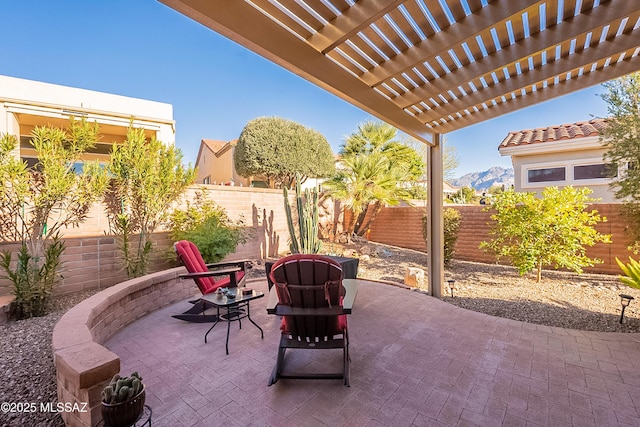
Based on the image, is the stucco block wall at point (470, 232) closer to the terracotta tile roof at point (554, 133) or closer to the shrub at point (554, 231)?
the shrub at point (554, 231)

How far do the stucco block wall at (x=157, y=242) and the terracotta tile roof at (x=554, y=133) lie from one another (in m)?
9.20

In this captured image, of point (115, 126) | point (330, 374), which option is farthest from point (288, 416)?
point (115, 126)

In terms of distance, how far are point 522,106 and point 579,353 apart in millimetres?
3136

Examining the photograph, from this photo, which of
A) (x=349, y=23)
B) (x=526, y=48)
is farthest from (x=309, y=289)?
(x=526, y=48)

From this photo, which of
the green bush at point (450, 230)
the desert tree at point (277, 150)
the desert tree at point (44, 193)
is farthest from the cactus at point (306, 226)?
the desert tree at point (277, 150)

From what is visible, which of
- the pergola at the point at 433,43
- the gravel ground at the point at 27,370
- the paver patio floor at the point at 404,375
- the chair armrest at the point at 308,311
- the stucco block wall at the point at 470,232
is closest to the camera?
the gravel ground at the point at 27,370

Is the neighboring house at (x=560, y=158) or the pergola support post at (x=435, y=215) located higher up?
the neighboring house at (x=560, y=158)

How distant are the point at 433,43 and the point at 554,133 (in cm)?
1092

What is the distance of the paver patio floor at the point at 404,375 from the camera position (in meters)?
2.11

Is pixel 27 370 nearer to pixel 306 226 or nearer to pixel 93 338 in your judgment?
pixel 93 338

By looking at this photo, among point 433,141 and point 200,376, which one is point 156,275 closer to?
point 200,376

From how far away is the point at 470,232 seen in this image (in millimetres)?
8453

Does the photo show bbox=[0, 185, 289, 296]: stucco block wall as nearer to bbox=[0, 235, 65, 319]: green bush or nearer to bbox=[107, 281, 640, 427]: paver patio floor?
bbox=[0, 235, 65, 319]: green bush

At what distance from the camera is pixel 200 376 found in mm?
2578
